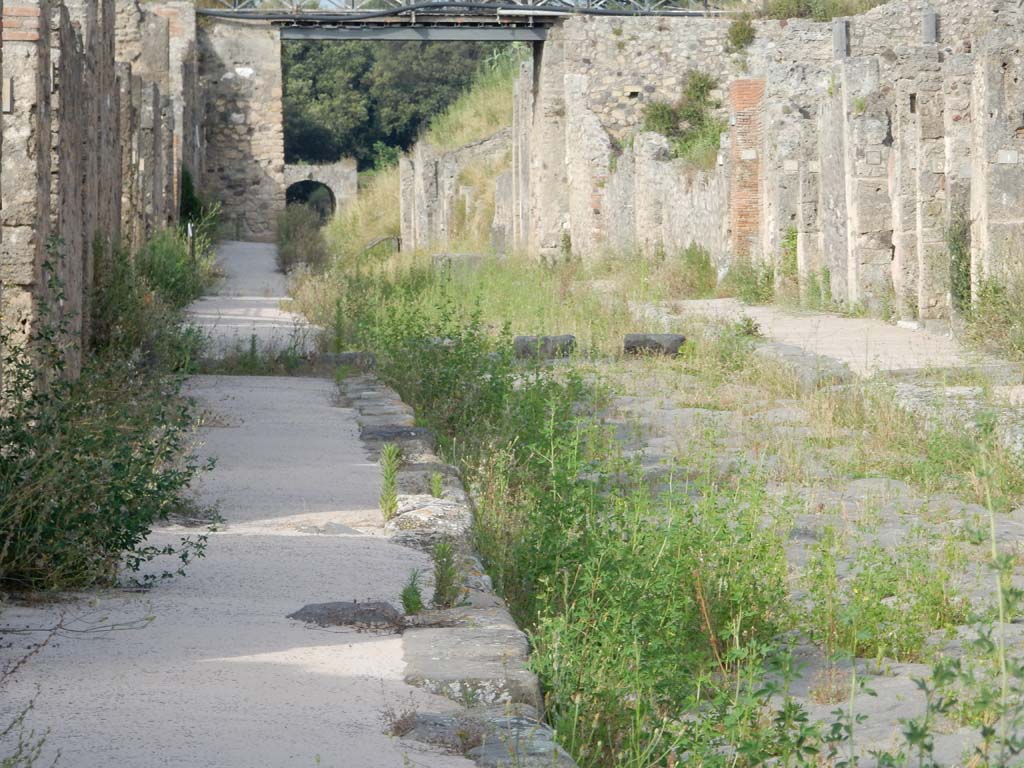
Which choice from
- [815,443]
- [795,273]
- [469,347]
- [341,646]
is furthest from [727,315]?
[341,646]

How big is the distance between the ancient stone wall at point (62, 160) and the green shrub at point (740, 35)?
12136 mm

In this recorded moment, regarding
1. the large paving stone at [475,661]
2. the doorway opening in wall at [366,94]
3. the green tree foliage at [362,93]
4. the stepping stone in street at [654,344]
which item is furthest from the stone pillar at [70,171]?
the green tree foliage at [362,93]

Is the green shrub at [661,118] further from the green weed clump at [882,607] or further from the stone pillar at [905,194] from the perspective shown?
the green weed clump at [882,607]

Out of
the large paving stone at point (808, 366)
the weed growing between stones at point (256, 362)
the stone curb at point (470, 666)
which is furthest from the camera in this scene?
the weed growing between stones at point (256, 362)

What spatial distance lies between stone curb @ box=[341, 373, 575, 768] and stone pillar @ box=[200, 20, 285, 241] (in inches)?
1035

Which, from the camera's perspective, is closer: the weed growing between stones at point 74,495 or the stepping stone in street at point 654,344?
the weed growing between stones at point 74,495

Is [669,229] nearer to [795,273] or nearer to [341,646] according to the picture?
[795,273]

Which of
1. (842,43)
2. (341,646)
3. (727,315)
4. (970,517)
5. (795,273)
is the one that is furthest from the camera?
(842,43)

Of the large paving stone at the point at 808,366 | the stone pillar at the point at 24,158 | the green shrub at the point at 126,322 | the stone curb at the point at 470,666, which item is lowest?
the stone curb at the point at 470,666

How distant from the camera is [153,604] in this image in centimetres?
469

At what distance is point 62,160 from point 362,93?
44.7 meters

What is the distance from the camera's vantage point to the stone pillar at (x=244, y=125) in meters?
31.5

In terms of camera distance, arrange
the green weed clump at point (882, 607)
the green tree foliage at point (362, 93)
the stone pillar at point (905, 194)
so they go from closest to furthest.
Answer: the green weed clump at point (882, 607), the stone pillar at point (905, 194), the green tree foliage at point (362, 93)

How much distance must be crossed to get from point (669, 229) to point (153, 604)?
18.0 metres
